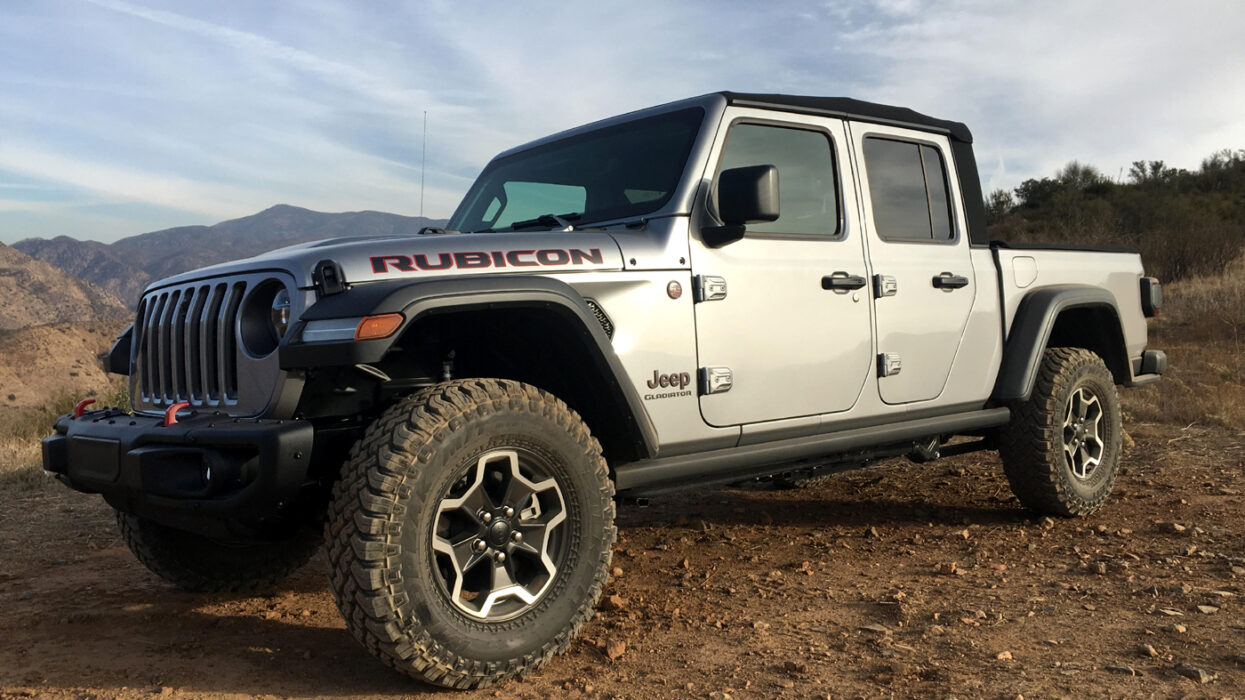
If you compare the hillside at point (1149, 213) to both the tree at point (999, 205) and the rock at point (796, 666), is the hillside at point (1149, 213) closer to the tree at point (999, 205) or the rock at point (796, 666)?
the tree at point (999, 205)

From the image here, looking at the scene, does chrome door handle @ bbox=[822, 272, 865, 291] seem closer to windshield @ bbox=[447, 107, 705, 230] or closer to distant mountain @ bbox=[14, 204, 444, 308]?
windshield @ bbox=[447, 107, 705, 230]

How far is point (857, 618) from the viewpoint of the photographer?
3.46 m

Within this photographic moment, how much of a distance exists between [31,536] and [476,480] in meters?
3.76

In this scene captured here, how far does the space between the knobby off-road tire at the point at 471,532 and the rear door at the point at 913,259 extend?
178cm

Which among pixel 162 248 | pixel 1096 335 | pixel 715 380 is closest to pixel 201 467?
pixel 715 380

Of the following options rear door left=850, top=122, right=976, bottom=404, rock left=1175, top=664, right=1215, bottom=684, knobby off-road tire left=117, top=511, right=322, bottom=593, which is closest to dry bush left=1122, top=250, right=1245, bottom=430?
rear door left=850, top=122, right=976, bottom=404

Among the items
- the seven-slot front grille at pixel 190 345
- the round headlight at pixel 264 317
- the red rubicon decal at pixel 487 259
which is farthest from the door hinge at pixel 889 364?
the seven-slot front grille at pixel 190 345

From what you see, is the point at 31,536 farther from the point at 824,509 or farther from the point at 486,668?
the point at 824,509

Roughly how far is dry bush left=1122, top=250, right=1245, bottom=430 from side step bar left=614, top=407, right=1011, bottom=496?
4901 millimetres

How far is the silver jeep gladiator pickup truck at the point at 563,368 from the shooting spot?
270 centimetres

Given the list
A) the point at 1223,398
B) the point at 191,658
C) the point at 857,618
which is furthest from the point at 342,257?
the point at 1223,398

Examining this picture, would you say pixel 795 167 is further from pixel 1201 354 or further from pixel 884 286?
pixel 1201 354

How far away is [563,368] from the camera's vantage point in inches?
131

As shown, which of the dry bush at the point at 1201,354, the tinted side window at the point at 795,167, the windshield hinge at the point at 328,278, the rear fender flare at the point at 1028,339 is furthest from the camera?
the dry bush at the point at 1201,354
